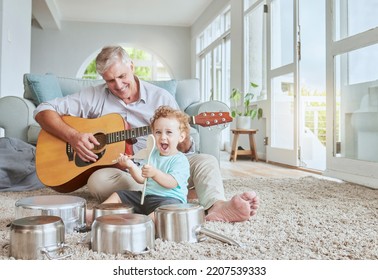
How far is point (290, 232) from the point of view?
0.88 meters

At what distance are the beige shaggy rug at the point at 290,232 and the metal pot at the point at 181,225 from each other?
0.05 feet

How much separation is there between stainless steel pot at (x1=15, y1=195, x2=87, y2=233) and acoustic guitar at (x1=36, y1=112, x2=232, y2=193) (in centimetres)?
21

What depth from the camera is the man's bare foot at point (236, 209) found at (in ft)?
2.86

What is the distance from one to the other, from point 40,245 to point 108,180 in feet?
1.44

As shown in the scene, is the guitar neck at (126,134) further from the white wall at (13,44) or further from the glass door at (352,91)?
the white wall at (13,44)

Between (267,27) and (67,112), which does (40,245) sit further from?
(267,27)

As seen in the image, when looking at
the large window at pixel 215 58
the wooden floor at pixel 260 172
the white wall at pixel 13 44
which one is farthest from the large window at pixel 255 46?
the white wall at pixel 13 44

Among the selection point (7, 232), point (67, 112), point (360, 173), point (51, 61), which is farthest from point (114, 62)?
point (51, 61)

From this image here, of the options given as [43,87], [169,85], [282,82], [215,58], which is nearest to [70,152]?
[169,85]

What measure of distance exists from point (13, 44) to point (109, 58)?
2.01m

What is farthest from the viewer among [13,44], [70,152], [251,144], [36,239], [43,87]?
[251,144]

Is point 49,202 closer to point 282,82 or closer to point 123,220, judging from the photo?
point 123,220

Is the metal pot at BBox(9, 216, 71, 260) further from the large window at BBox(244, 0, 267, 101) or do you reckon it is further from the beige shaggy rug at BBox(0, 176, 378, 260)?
the large window at BBox(244, 0, 267, 101)

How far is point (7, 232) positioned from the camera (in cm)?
85
